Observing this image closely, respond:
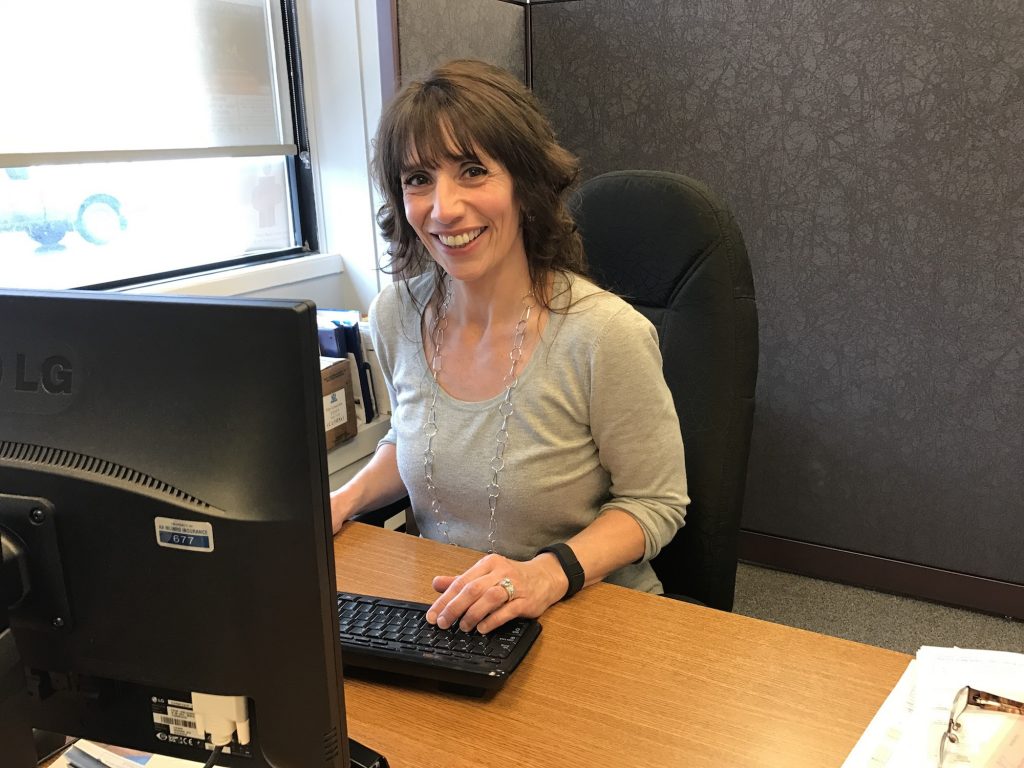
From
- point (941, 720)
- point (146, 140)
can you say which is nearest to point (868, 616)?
point (941, 720)

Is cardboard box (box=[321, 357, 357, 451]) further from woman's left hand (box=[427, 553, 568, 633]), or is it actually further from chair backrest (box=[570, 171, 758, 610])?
woman's left hand (box=[427, 553, 568, 633])

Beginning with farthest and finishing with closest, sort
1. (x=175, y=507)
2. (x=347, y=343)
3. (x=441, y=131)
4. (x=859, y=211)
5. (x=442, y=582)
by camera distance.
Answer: (x=859, y=211) → (x=347, y=343) → (x=441, y=131) → (x=442, y=582) → (x=175, y=507)

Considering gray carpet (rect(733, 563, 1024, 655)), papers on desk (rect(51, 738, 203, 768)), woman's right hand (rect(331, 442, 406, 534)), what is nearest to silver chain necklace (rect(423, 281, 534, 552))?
woman's right hand (rect(331, 442, 406, 534))

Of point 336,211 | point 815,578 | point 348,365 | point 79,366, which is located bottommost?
point 815,578

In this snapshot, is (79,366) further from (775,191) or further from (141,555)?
(775,191)

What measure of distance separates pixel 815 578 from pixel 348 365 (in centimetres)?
146

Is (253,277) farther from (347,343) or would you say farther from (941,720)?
(941,720)

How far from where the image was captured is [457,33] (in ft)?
7.07

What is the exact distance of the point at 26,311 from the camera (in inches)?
21.7

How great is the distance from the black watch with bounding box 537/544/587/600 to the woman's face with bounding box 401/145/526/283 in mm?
421

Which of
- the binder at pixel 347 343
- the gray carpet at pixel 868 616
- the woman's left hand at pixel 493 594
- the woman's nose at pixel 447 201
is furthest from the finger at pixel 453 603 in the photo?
the gray carpet at pixel 868 616

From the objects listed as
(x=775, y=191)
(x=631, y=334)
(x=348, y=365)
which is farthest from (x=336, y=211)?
(x=631, y=334)

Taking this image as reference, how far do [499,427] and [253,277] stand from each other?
1.14 meters

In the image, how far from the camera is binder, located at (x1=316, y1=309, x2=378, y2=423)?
2004 mm
